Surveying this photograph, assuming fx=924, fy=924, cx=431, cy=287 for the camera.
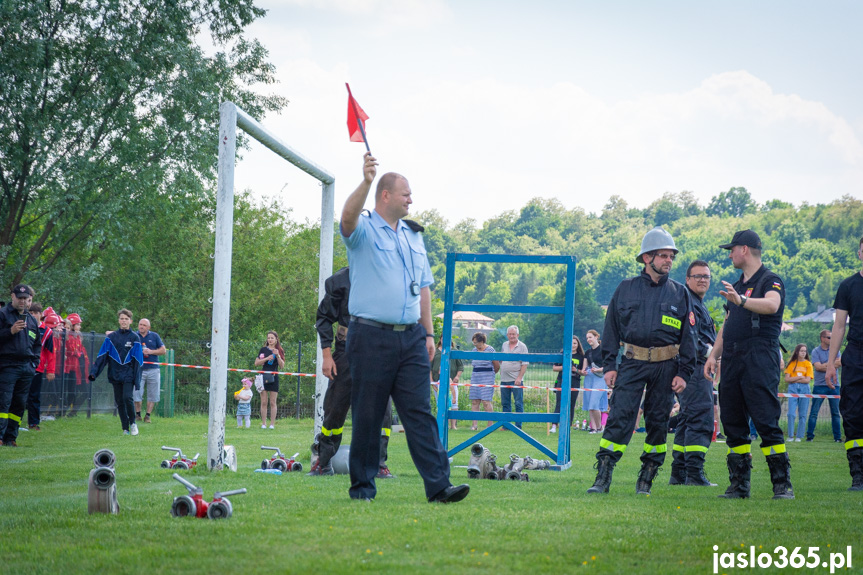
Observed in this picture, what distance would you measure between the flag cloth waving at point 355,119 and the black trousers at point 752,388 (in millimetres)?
3608

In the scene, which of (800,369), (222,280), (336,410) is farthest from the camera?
(800,369)

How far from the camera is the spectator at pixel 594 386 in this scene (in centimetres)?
1942

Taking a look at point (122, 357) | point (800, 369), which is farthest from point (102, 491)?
point (800, 369)

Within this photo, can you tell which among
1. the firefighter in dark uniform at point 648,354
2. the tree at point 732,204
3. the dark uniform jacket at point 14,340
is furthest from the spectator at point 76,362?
the tree at point 732,204

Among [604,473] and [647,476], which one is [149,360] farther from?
[647,476]

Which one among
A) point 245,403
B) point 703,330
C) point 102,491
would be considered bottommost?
point 245,403

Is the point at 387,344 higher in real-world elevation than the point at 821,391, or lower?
higher

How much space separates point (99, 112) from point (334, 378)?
20.3 meters

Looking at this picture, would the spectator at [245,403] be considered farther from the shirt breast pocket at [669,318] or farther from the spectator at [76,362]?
the shirt breast pocket at [669,318]

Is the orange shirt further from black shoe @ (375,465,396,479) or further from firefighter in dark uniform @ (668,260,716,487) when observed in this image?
black shoe @ (375,465,396,479)

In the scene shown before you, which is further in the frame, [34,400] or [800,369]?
[800,369]

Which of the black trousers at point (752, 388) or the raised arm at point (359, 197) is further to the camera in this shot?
the black trousers at point (752, 388)

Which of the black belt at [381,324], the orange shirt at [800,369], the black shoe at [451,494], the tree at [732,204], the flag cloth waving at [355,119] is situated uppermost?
the tree at [732,204]

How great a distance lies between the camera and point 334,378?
28.0 ft
